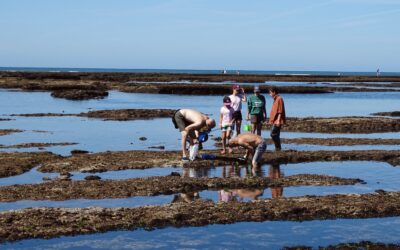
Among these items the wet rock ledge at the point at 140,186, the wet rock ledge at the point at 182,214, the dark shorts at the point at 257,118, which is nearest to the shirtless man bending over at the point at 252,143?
the wet rock ledge at the point at 140,186

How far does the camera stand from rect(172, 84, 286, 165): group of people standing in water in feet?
56.8

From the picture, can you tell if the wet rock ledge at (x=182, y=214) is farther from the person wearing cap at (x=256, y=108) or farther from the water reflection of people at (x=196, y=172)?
the person wearing cap at (x=256, y=108)

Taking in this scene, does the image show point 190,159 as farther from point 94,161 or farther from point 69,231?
point 69,231

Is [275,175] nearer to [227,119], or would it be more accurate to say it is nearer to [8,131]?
[227,119]

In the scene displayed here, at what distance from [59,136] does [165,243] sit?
712 inches

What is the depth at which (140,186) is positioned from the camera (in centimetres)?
1428

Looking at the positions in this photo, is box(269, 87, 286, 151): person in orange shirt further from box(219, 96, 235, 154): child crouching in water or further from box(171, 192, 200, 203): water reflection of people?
box(171, 192, 200, 203): water reflection of people

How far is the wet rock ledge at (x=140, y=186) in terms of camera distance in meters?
13.4

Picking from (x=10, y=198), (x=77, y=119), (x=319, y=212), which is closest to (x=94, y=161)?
(x=10, y=198)

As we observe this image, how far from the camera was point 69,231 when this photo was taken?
34.7 feet

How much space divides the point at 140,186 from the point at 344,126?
19322mm

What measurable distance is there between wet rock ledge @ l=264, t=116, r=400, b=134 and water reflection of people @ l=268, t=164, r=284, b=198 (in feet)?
42.4

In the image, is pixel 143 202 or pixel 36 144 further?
pixel 36 144

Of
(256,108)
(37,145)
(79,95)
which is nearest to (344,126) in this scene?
(256,108)
